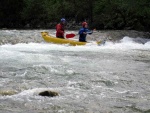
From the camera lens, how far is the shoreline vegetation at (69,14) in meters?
28.5

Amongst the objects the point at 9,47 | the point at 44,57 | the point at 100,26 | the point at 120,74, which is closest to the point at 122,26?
the point at 100,26

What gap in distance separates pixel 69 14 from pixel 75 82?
29.4m

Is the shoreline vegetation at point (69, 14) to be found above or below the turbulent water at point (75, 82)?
above

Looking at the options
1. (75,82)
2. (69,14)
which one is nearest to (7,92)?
(75,82)

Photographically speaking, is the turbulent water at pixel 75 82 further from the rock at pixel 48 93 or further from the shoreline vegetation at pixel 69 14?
the shoreline vegetation at pixel 69 14

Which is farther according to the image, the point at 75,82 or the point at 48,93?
the point at 75,82

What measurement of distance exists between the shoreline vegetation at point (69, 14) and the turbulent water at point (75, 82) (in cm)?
1518

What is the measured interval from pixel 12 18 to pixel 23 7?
6.43ft

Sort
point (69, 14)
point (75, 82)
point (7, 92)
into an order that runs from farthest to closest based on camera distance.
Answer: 1. point (69, 14)
2. point (75, 82)
3. point (7, 92)

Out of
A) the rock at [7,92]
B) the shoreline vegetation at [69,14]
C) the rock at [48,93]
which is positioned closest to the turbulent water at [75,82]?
the rock at [7,92]

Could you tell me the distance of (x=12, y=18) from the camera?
121ft

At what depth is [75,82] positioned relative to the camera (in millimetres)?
8141

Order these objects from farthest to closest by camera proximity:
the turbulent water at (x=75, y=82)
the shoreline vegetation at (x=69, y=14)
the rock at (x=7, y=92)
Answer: the shoreline vegetation at (x=69, y=14)
the rock at (x=7, y=92)
the turbulent water at (x=75, y=82)

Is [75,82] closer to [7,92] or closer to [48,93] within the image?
[48,93]
